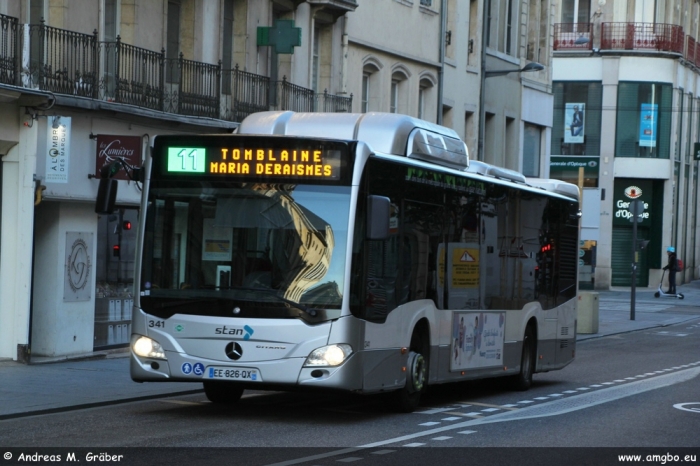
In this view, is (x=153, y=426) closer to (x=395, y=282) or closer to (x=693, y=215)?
(x=395, y=282)

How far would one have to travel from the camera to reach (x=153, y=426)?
13.1 metres

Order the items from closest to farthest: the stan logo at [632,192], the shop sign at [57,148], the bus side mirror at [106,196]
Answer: the bus side mirror at [106,196] → the shop sign at [57,148] → the stan logo at [632,192]

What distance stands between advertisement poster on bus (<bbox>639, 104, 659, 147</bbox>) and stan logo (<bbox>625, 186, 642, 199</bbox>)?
1.95 metres

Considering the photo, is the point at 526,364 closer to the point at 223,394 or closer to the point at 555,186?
the point at 555,186

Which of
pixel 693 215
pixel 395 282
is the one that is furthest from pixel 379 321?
pixel 693 215

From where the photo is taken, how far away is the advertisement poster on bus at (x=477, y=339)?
639 inches

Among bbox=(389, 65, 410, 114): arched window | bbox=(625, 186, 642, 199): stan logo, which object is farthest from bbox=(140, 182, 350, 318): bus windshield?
bbox=(625, 186, 642, 199): stan logo

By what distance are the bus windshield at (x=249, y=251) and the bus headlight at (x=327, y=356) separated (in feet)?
1.36

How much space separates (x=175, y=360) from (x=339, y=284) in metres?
1.79

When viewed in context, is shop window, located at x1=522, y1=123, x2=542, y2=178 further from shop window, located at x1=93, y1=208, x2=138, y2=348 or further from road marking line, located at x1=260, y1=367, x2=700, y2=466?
shop window, located at x1=93, y1=208, x2=138, y2=348

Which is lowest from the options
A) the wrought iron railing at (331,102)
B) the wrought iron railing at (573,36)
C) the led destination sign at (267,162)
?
the led destination sign at (267,162)

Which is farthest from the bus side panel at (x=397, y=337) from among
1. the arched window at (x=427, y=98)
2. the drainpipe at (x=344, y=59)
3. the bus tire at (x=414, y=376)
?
the arched window at (x=427, y=98)

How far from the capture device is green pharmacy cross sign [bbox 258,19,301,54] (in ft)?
90.8

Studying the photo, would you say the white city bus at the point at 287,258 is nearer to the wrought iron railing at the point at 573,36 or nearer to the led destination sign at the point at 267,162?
the led destination sign at the point at 267,162
